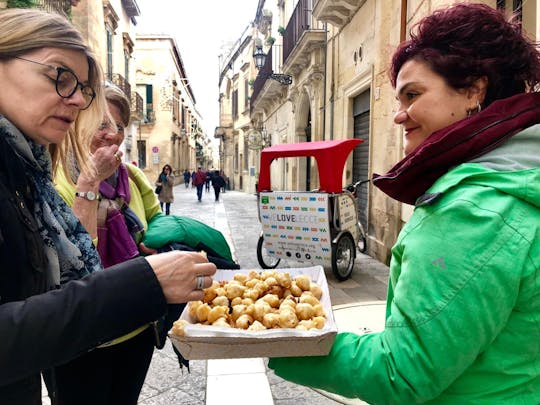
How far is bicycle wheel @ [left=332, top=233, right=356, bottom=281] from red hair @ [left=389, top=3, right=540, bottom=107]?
15.9 ft

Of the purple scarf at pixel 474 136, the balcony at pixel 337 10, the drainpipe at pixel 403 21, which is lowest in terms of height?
the purple scarf at pixel 474 136

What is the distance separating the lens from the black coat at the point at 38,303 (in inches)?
35.4

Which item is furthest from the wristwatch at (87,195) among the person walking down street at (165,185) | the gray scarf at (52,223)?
the person walking down street at (165,185)

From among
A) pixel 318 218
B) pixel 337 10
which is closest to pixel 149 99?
pixel 337 10

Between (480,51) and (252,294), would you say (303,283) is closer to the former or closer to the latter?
(252,294)

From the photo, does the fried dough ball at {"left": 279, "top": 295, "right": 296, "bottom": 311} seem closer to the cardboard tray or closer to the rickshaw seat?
the cardboard tray

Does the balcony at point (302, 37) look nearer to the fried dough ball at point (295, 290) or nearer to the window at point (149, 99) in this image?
the fried dough ball at point (295, 290)

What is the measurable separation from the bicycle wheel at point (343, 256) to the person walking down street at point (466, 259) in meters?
4.87

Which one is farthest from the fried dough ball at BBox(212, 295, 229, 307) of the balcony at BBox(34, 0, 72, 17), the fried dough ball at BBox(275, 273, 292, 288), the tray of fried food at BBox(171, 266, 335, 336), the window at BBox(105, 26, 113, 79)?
the window at BBox(105, 26, 113, 79)

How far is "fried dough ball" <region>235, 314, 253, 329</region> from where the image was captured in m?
1.13

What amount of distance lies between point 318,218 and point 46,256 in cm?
491

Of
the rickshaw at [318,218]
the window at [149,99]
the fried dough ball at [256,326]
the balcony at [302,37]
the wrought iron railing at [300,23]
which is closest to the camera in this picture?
the fried dough ball at [256,326]

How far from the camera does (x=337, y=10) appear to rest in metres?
9.65

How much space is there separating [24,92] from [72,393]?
1.21 meters
